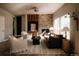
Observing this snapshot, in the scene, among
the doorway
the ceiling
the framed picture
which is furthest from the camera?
the framed picture

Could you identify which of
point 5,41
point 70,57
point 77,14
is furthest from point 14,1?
→ point 70,57

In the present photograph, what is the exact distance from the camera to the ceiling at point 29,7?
3.84m

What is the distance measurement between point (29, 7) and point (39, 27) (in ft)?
2.01

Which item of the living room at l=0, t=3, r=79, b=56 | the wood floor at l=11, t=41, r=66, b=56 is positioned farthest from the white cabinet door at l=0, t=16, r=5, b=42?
the wood floor at l=11, t=41, r=66, b=56

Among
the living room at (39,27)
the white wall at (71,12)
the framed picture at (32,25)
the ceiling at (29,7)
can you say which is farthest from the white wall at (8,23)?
the white wall at (71,12)

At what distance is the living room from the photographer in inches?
153

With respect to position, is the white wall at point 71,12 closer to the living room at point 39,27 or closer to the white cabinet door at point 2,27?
the living room at point 39,27

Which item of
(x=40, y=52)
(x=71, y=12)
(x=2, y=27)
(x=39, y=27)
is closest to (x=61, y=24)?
(x=71, y=12)

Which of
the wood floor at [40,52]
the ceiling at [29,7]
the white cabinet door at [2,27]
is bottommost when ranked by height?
the wood floor at [40,52]

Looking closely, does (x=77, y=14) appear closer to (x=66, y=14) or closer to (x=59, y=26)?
(x=66, y=14)

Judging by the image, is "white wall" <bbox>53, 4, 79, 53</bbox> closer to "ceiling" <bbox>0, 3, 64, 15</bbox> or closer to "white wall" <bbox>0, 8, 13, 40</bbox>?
"ceiling" <bbox>0, 3, 64, 15</bbox>

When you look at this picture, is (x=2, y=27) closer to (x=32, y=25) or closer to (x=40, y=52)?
(x=32, y=25)

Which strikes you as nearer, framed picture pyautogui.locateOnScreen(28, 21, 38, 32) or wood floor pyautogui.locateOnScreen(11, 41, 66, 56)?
wood floor pyautogui.locateOnScreen(11, 41, 66, 56)

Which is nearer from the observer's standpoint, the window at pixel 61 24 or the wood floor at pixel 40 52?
the wood floor at pixel 40 52
